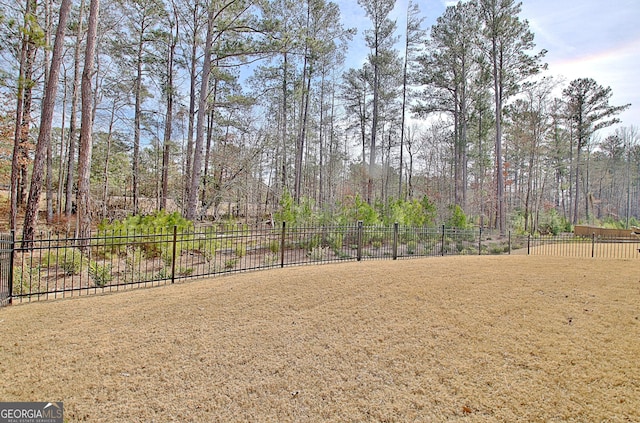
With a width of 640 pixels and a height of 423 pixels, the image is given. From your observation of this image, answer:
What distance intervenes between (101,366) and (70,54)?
66.3 ft

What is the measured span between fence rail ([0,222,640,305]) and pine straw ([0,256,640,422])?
945 millimetres

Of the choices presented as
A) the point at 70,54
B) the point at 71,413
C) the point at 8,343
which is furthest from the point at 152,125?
the point at 71,413

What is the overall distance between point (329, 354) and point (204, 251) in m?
6.09

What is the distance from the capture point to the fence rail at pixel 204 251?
17.4ft

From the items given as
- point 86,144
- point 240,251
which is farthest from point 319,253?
point 86,144

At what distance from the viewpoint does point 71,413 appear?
7.23 ft

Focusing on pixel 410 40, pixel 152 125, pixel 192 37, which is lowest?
pixel 152 125

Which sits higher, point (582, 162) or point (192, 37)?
point (192, 37)

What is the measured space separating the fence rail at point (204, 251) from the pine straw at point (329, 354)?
3.10 feet

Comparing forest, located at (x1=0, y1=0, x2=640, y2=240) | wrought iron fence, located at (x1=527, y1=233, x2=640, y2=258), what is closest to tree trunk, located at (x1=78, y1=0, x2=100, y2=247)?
forest, located at (x1=0, y1=0, x2=640, y2=240)

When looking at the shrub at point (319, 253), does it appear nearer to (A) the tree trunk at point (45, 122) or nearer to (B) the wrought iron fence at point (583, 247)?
(A) the tree trunk at point (45, 122)

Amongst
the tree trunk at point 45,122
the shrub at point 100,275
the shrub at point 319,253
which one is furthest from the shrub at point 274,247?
the tree trunk at point 45,122

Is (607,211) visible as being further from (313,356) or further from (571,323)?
(313,356)

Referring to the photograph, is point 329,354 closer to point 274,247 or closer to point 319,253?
point 274,247
